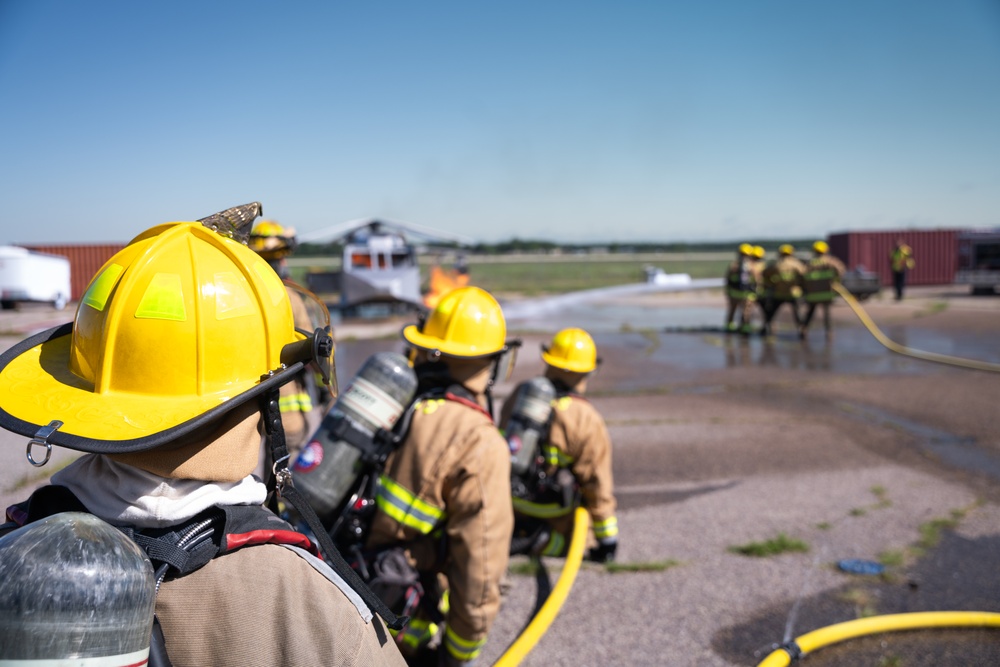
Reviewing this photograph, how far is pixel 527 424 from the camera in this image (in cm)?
376

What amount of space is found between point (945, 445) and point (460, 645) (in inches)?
232

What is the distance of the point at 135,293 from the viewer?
1.23m

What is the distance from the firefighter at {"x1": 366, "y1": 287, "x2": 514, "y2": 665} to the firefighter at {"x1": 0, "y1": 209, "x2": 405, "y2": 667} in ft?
3.53

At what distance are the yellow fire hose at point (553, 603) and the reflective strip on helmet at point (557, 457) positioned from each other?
1.21ft

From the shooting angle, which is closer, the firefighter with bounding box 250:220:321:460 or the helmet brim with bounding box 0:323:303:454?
the helmet brim with bounding box 0:323:303:454

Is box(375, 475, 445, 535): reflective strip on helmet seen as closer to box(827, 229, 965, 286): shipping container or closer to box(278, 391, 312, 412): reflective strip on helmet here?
box(278, 391, 312, 412): reflective strip on helmet

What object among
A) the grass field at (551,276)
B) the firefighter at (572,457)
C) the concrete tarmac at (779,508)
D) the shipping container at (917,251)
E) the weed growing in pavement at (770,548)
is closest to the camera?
the concrete tarmac at (779,508)

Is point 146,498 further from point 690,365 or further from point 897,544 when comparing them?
point 690,365

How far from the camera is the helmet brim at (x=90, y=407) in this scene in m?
1.11

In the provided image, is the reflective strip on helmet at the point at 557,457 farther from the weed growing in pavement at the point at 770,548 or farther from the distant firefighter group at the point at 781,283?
the distant firefighter group at the point at 781,283

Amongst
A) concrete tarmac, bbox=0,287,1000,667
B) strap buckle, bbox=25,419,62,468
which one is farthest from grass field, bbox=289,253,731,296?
strap buckle, bbox=25,419,62,468

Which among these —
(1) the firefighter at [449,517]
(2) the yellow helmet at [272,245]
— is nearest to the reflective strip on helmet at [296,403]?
(2) the yellow helmet at [272,245]

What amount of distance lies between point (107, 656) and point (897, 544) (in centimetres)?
462

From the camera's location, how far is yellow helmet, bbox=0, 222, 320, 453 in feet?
3.92
